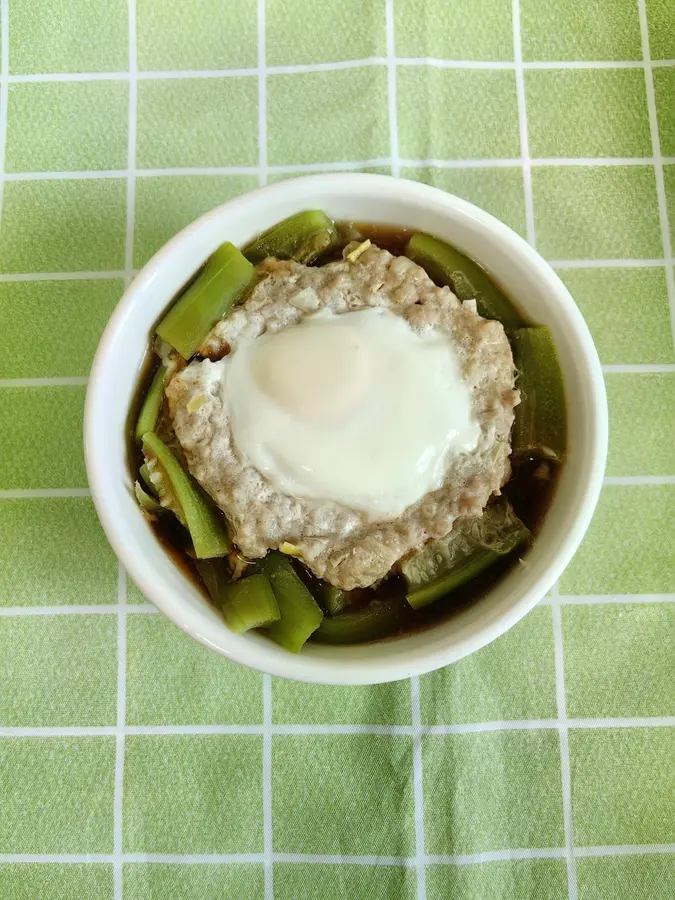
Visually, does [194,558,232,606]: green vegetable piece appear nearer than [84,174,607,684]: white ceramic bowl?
No

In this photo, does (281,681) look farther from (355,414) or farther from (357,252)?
(357,252)

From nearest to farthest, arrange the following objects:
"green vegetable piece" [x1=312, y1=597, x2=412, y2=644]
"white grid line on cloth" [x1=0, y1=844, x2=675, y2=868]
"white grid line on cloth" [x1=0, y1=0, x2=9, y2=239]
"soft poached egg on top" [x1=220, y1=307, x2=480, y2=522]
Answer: "soft poached egg on top" [x1=220, y1=307, x2=480, y2=522] < "green vegetable piece" [x1=312, y1=597, x2=412, y2=644] < "white grid line on cloth" [x1=0, y1=844, x2=675, y2=868] < "white grid line on cloth" [x1=0, y1=0, x2=9, y2=239]

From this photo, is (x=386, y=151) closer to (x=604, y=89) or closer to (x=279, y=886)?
(x=604, y=89)

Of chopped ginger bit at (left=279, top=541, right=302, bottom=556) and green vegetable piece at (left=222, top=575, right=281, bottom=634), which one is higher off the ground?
chopped ginger bit at (left=279, top=541, right=302, bottom=556)

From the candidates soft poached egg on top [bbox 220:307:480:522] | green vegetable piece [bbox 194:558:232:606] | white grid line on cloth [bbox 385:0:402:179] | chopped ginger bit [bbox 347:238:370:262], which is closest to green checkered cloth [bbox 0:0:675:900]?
white grid line on cloth [bbox 385:0:402:179]

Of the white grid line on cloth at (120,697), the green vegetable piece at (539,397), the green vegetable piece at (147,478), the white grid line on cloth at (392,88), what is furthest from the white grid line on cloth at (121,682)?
the green vegetable piece at (539,397)

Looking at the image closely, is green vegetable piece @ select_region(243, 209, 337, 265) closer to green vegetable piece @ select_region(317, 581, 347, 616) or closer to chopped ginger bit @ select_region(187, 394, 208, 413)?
chopped ginger bit @ select_region(187, 394, 208, 413)

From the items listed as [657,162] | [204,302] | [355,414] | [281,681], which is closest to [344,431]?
[355,414]
